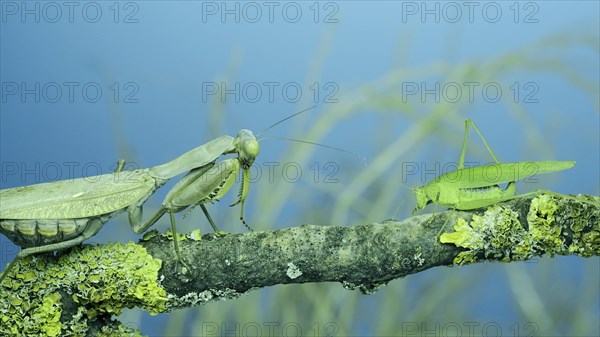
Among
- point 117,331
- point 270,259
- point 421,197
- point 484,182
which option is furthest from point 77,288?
point 484,182

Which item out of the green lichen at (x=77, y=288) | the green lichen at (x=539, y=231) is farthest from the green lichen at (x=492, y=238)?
the green lichen at (x=77, y=288)

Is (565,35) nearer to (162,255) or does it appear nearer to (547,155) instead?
(547,155)

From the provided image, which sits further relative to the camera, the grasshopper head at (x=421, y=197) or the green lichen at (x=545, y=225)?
the grasshopper head at (x=421, y=197)

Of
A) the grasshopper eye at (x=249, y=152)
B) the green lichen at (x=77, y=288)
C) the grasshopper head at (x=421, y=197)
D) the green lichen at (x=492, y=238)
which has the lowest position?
the green lichen at (x=77, y=288)

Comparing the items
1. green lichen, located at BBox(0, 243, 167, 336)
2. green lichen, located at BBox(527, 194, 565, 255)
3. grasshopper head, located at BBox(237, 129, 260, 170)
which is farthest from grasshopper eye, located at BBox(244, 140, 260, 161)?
green lichen, located at BBox(527, 194, 565, 255)

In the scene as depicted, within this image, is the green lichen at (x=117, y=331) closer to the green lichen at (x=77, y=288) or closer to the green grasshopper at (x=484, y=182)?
the green lichen at (x=77, y=288)

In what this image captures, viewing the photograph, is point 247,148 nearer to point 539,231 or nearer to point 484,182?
point 484,182

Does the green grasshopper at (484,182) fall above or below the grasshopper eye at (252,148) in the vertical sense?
below

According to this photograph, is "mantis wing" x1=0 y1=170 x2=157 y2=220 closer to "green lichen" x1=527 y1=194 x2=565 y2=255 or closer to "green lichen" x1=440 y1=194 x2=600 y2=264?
"green lichen" x1=440 y1=194 x2=600 y2=264
